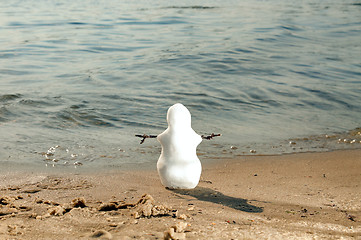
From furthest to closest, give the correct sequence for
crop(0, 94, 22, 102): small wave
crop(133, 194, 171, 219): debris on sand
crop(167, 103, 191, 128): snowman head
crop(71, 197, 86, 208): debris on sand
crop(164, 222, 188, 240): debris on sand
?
crop(0, 94, 22, 102): small wave → crop(167, 103, 191, 128): snowman head → crop(71, 197, 86, 208): debris on sand → crop(133, 194, 171, 219): debris on sand → crop(164, 222, 188, 240): debris on sand

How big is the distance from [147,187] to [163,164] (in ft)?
0.94

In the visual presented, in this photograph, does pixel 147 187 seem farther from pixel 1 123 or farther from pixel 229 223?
pixel 1 123

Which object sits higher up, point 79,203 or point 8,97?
point 79,203

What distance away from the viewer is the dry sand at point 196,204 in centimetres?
303

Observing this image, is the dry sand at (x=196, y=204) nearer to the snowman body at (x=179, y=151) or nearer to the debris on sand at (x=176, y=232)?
the debris on sand at (x=176, y=232)

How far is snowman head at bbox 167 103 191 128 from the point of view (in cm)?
393

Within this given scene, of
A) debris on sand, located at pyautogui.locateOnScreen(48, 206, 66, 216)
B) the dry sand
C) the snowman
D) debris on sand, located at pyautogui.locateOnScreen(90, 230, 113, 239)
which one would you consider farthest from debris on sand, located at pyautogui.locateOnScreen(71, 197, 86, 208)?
the snowman

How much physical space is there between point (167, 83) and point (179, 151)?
211 inches

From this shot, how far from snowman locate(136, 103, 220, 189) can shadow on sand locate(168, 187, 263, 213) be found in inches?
2.7

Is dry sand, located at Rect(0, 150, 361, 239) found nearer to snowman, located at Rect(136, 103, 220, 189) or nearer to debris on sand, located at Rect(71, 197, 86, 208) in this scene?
debris on sand, located at Rect(71, 197, 86, 208)

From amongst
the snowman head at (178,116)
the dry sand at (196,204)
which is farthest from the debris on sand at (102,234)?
the snowman head at (178,116)

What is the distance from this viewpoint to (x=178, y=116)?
3.94m

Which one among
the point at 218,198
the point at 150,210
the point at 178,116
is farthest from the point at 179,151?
the point at 150,210

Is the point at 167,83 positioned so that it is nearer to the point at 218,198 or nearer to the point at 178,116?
the point at 178,116
